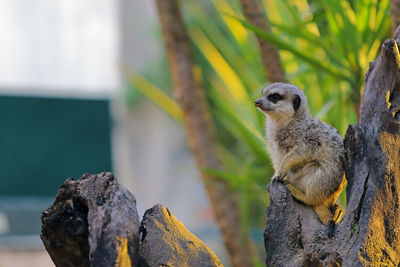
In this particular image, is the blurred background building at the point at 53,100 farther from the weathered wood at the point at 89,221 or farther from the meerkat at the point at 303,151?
the weathered wood at the point at 89,221

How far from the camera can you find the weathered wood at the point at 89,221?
0.99m

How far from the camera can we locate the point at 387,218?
1141mm

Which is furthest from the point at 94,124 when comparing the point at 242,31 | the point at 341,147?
the point at 341,147

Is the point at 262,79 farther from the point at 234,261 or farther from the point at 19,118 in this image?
the point at 19,118

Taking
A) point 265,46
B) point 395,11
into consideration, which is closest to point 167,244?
point 395,11

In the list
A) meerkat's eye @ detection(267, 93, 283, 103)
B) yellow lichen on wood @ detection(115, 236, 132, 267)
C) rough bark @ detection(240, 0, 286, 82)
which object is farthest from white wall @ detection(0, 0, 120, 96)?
A: yellow lichen on wood @ detection(115, 236, 132, 267)

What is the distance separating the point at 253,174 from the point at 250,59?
655mm

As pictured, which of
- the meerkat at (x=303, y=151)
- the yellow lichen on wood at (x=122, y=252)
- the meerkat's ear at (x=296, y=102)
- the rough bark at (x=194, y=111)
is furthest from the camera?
the rough bark at (x=194, y=111)

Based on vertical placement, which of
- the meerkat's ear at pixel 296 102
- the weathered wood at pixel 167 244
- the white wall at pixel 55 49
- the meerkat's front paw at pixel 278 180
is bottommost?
the weathered wood at pixel 167 244

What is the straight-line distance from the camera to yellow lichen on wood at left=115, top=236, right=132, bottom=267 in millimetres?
968

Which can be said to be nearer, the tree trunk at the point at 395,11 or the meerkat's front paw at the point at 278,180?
the meerkat's front paw at the point at 278,180

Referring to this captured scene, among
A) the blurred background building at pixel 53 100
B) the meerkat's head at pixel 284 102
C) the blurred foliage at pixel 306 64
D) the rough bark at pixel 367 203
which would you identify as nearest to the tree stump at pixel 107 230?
the rough bark at pixel 367 203

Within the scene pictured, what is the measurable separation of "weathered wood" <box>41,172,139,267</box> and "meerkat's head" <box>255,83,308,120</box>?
615 mm

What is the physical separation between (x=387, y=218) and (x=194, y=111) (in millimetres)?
1652
